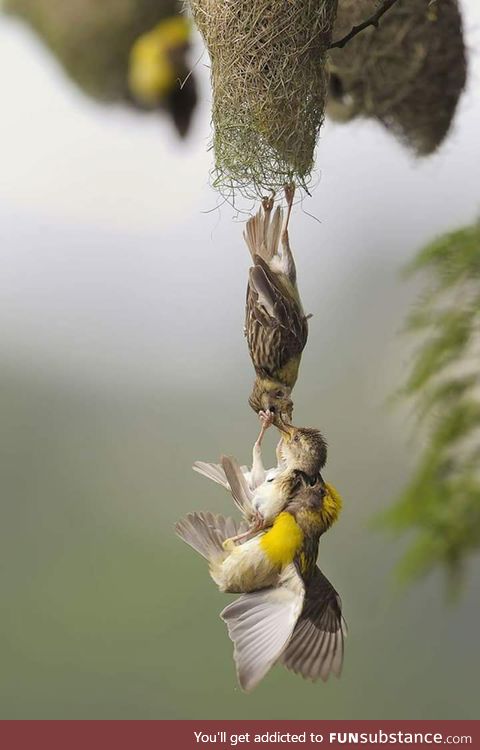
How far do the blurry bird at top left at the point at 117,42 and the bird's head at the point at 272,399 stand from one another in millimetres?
1042

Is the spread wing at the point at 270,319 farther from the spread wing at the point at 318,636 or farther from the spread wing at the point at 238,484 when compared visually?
the spread wing at the point at 318,636

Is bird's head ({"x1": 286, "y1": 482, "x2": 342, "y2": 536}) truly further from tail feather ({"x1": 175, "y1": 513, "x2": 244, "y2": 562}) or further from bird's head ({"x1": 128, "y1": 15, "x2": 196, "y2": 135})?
bird's head ({"x1": 128, "y1": 15, "x2": 196, "y2": 135})

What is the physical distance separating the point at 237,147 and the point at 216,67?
140mm

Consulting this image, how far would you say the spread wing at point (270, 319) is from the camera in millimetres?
1696

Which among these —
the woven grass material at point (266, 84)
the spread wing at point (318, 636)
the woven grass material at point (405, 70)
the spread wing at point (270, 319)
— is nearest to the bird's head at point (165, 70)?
the woven grass material at point (405, 70)

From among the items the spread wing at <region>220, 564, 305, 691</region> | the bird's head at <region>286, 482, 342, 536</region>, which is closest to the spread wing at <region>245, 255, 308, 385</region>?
the bird's head at <region>286, 482, 342, 536</region>

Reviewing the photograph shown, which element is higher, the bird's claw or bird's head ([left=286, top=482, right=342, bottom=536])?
the bird's claw

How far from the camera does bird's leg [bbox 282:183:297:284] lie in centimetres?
174

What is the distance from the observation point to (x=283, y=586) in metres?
1.64

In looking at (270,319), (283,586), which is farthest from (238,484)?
(270,319)

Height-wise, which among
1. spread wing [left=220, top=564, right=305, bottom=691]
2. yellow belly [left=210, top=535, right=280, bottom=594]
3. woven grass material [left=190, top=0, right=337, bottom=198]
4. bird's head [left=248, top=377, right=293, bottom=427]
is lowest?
spread wing [left=220, top=564, right=305, bottom=691]

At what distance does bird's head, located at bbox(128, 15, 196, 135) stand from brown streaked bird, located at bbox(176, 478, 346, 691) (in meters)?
1.27

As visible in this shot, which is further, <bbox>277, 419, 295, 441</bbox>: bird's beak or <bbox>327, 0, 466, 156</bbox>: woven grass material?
<bbox>327, 0, 466, 156</bbox>: woven grass material

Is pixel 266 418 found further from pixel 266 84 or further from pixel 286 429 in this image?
pixel 266 84
